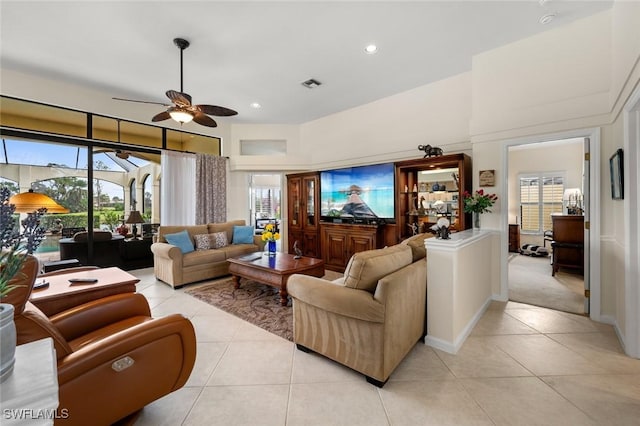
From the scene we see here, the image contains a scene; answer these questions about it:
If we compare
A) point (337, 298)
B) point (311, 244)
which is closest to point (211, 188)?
point (311, 244)

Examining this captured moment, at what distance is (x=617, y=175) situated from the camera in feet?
8.32

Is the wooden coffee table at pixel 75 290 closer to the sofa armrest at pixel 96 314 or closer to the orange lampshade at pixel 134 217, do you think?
the sofa armrest at pixel 96 314

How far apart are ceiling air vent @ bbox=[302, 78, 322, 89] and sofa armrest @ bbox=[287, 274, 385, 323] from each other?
10.8 feet

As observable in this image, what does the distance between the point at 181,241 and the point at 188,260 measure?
45 cm

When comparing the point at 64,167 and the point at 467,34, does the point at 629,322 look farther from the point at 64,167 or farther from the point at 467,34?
the point at 64,167

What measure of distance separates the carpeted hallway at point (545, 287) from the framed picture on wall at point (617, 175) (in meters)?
1.48

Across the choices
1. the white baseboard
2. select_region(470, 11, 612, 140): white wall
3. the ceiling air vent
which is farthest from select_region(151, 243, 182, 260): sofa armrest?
select_region(470, 11, 612, 140): white wall

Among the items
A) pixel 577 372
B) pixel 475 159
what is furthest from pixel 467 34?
pixel 577 372

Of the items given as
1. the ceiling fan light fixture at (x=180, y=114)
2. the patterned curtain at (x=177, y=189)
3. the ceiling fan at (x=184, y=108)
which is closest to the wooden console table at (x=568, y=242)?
the ceiling fan at (x=184, y=108)

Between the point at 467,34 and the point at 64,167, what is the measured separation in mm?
6350

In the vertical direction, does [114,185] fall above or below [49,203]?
above

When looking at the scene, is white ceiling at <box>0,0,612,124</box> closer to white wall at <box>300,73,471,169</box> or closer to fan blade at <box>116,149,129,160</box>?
white wall at <box>300,73,471,169</box>

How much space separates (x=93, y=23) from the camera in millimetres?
2883

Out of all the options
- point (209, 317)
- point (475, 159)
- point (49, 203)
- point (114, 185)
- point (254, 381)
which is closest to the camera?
point (254, 381)
